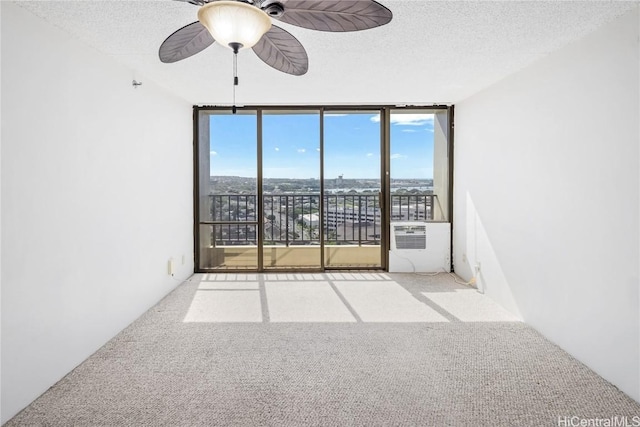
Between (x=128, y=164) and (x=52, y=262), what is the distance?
1147 mm

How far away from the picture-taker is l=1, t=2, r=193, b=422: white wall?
1975mm

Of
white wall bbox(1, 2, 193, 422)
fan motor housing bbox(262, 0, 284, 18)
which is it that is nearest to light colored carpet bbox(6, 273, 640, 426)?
white wall bbox(1, 2, 193, 422)

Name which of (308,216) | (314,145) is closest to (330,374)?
(308,216)

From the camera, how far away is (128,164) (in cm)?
316

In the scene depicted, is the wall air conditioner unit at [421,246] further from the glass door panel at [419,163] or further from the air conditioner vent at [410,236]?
the glass door panel at [419,163]

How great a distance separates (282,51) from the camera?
6.28 ft

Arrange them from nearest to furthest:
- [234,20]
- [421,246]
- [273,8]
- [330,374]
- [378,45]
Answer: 1. [234,20]
2. [273,8]
3. [330,374]
4. [378,45]
5. [421,246]

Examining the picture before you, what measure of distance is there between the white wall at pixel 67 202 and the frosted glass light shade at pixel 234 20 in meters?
1.28

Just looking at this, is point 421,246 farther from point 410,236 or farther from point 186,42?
point 186,42

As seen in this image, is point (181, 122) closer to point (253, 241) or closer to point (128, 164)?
point (128, 164)

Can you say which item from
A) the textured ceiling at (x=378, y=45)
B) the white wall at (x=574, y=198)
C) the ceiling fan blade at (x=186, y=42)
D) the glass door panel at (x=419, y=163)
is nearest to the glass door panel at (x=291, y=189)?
the textured ceiling at (x=378, y=45)

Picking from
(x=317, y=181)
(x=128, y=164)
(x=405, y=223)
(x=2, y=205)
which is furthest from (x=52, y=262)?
(x=405, y=223)

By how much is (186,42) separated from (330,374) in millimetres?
2038

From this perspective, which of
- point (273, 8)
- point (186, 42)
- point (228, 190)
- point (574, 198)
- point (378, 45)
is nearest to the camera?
point (273, 8)
